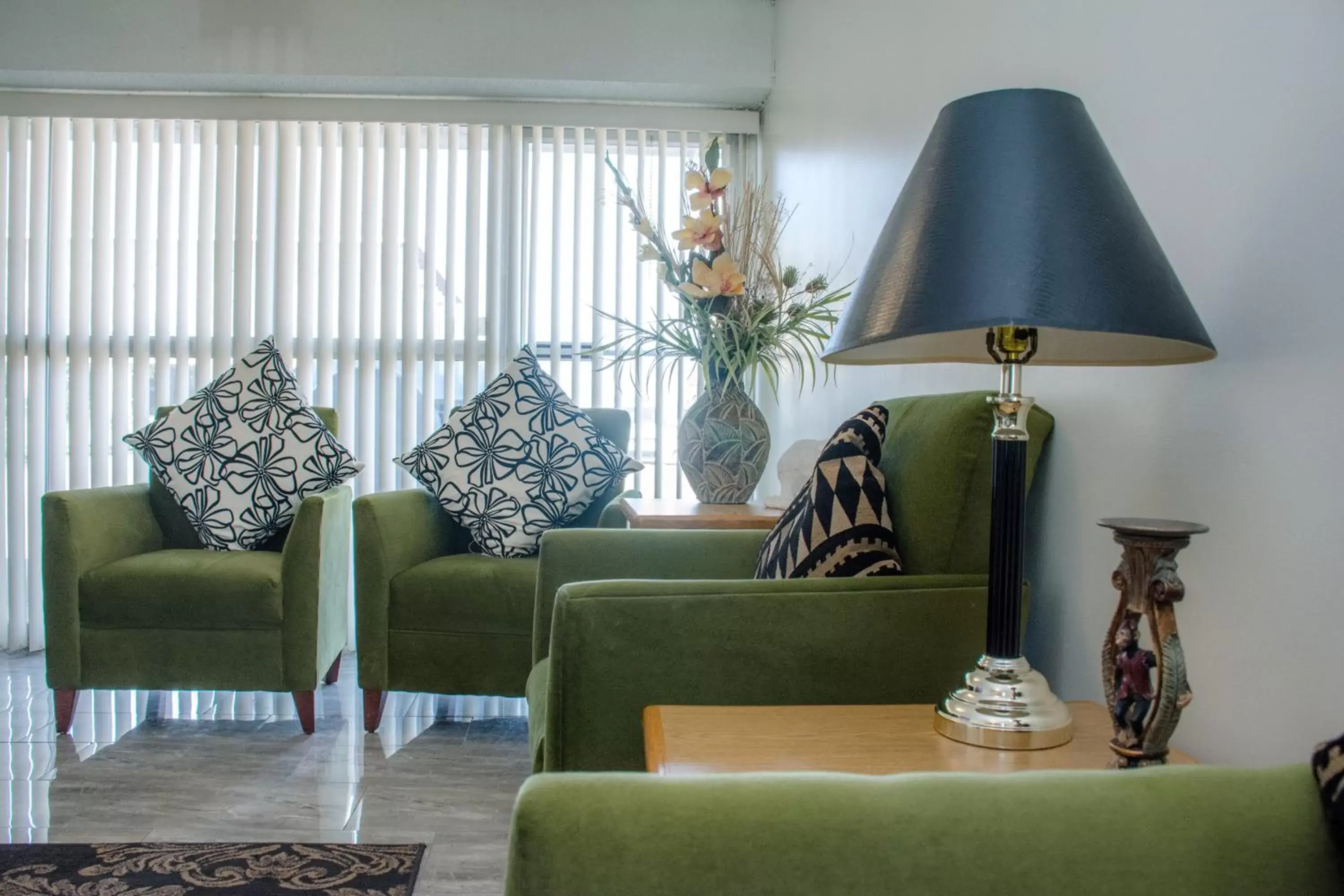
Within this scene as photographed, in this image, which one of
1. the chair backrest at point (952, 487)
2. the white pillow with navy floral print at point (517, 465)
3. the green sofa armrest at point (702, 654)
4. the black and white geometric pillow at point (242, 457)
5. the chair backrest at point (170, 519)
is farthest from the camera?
the chair backrest at point (170, 519)

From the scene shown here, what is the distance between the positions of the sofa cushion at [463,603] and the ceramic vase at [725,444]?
1.80 feet

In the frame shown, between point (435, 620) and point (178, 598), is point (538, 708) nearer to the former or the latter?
point (435, 620)

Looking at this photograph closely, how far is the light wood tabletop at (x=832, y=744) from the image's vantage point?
3.37 feet

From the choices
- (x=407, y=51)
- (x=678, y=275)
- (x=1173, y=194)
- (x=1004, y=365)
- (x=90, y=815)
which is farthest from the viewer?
(x=407, y=51)

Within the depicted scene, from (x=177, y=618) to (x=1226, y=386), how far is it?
8.79 ft

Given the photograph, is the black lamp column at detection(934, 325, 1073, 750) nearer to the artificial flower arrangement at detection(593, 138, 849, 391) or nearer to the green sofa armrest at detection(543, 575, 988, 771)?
the green sofa armrest at detection(543, 575, 988, 771)

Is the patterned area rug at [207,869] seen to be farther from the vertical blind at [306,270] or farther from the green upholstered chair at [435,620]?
the vertical blind at [306,270]

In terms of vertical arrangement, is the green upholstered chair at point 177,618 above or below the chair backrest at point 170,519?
below

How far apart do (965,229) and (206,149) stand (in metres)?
3.99

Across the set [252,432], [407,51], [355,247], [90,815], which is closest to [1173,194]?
[90,815]

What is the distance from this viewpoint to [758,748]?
1079 mm

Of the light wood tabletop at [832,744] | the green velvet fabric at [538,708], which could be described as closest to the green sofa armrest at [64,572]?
the green velvet fabric at [538,708]

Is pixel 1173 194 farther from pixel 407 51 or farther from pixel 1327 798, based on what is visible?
pixel 407 51

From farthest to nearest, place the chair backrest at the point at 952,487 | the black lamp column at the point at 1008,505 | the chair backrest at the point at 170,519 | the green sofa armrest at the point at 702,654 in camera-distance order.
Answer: the chair backrest at the point at 170,519, the chair backrest at the point at 952,487, the green sofa armrest at the point at 702,654, the black lamp column at the point at 1008,505
